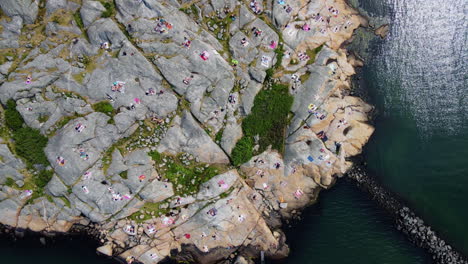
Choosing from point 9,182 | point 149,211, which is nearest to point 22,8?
point 9,182

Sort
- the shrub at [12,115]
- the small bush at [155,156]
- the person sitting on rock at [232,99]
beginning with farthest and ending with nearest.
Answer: the person sitting on rock at [232,99] → the small bush at [155,156] → the shrub at [12,115]

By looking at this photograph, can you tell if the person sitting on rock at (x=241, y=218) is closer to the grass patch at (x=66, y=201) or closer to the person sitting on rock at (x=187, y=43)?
the grass patch at (x=66, y=201)

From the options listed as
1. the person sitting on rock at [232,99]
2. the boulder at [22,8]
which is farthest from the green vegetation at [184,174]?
the boulder at [22,8]

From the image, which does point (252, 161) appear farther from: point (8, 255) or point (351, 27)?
point (8, 255)

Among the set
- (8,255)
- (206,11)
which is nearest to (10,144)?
(8,255)

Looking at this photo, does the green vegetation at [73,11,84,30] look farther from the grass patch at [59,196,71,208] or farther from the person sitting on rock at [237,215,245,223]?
the person sitting on rock at [237,215,245,223]

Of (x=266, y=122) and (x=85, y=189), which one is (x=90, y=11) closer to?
(x=85, y=189)

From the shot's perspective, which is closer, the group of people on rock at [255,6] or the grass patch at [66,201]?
the grass patch at [66,201]
